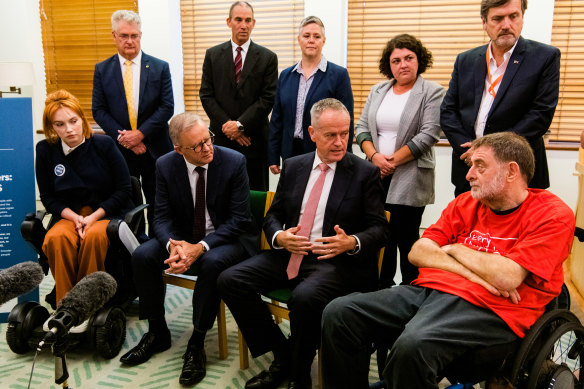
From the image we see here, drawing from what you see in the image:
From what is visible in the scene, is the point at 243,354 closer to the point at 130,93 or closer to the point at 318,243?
the point at 318,243

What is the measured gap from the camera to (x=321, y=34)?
3.01 m

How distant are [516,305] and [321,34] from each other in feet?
6.68

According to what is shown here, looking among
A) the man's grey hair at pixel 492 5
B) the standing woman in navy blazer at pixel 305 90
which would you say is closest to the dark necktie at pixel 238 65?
the standing woman in navy blazer at pixel 305 90

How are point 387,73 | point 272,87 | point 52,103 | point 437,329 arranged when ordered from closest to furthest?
point 437,329, point 52,103, point 387,73, point 272,87

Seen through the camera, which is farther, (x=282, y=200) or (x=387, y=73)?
(x=387, y=73)

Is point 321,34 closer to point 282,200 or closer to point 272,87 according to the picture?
point 272,87

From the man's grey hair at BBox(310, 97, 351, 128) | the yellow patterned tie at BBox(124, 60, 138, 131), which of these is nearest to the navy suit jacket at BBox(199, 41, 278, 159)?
the yellow patterned tie at BBox(124, 60, 138, 131)

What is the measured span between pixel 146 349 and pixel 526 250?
6.00 feet

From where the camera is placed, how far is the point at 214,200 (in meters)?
2.50

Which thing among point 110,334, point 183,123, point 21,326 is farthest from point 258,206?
point 21,326

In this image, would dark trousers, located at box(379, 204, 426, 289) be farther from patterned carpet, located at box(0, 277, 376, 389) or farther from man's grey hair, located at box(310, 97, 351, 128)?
man's grey hair, located at box(310, 97, 351, 128)

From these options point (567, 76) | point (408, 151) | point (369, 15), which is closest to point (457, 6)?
point (369, 15)

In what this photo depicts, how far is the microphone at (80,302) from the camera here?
1.45 metres

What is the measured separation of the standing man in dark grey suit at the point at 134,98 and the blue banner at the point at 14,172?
0.69 m
